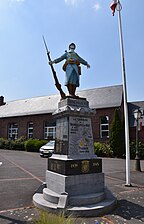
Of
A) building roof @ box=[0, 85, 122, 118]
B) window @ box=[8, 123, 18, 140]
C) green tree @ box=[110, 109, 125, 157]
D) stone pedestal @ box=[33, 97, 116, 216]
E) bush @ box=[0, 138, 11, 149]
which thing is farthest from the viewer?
window @ box=[8, 123, 18, 140]

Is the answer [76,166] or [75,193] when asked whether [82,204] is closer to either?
[75,193]

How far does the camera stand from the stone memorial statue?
5781 millimetres

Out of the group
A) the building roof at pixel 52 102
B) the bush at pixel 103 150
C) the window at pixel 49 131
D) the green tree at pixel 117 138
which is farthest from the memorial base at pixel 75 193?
the window at pixel 49 131

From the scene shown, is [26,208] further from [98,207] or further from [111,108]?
[111,108]

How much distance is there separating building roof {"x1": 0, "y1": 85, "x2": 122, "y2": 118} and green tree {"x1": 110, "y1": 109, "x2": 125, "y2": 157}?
299 cm

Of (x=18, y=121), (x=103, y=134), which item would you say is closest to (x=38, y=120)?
(x=18, y=121)

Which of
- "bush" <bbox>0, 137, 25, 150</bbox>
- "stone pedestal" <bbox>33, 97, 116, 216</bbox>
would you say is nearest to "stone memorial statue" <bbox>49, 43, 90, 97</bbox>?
→ "stone pedestal" <bbox>33, 97, 116, 216</bbox>

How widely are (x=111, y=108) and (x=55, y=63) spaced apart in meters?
18.3

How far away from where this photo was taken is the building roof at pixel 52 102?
80.5 feet

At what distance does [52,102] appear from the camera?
100ft

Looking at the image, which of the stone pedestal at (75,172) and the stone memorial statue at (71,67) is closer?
the stone pedestal at (75,172)

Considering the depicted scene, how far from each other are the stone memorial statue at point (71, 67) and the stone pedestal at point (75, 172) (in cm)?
52

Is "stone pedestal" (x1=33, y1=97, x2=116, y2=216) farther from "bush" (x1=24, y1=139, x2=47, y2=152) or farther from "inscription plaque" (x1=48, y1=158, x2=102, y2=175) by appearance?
"bush" (x1=24, y1=139, x2=47, y2=152)

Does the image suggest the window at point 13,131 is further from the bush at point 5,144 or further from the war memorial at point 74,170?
the war memorial at point 74,170
